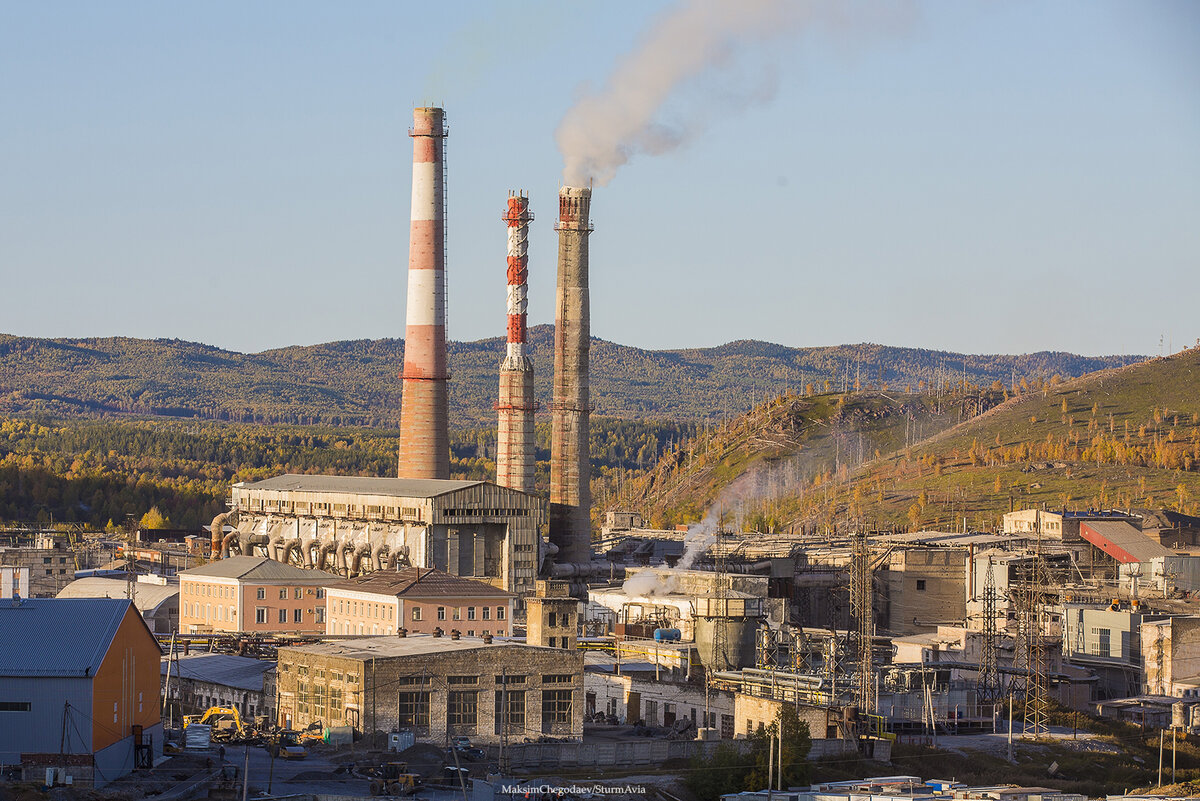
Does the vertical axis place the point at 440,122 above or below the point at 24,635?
above

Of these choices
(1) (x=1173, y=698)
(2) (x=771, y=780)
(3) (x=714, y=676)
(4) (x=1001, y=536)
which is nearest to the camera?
(2) (x=771, y=780)

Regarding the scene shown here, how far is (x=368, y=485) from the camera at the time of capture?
8019 centimetres

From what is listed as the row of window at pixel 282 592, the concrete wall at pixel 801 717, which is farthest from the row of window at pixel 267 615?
the concrete wall at pixel 801 717

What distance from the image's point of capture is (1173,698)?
202ft

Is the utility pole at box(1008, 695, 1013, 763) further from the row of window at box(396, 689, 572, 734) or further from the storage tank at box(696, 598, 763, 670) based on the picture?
the row of window at box(396, 689, 572, 734)

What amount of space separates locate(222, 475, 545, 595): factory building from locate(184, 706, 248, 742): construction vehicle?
2150cm

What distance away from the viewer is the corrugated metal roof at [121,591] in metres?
75.9

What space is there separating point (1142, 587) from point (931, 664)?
22.5 metres

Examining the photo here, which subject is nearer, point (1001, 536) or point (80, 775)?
point (80, 775)

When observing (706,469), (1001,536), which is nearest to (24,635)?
(1001,536)

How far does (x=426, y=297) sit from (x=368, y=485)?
26.4 feet

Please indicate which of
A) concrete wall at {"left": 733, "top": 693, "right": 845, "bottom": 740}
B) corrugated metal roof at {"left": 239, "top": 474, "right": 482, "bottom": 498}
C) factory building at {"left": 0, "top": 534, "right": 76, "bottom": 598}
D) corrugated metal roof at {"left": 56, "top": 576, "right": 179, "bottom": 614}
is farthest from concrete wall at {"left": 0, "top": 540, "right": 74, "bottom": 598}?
concrete wall at {"left": 733, "top": 693, "right": 845, "bottom": 740}

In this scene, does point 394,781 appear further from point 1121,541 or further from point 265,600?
point 1121,541

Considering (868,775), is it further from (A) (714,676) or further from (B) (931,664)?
(B) (931,664)
